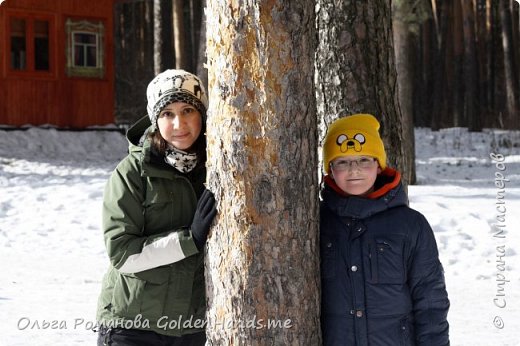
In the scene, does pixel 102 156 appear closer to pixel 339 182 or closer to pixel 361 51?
pixel 361 51

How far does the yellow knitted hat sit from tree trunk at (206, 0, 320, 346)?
0.76 feet

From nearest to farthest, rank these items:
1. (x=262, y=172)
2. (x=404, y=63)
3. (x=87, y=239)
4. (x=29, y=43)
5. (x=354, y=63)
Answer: (x=262, y=172) < (x=354, y=63) < (x=87, y=239) < (x=404, y=63) < (x=29, y=43)

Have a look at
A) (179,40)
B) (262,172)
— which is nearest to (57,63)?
(179,40)

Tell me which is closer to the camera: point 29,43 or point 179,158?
point 179,158

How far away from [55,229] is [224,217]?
7.87m

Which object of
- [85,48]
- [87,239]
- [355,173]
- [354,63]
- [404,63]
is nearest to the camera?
[355,173]

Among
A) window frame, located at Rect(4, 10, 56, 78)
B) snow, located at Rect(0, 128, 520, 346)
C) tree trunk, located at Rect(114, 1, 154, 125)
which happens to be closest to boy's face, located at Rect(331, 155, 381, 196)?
snow, located at Rect(0, 128, 520, 346)

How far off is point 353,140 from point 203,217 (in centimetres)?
72

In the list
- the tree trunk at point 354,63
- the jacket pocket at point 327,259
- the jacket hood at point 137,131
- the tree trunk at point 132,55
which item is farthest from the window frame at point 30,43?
the jacket pocket at point 327,259

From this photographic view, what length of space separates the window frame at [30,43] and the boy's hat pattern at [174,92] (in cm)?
1709

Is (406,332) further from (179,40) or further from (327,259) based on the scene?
(179,40)

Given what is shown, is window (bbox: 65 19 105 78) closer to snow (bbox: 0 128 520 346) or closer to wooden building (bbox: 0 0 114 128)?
wooden building (bbox: 0 0 114 128)

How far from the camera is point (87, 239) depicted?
10.1 m

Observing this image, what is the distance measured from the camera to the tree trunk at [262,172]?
10.2 ft
